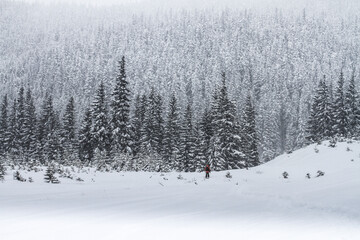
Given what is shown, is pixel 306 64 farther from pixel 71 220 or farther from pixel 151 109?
pixel 71 220

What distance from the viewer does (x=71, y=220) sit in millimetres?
6039

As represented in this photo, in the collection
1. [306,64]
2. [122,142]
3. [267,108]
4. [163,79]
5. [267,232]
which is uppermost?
[306,64]

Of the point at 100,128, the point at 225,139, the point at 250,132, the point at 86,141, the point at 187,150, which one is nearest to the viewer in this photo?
the point at 225,139

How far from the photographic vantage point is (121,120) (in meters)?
36.7

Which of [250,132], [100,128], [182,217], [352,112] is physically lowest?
[182,217]

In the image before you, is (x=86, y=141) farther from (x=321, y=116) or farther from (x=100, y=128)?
(x=321, y=116)

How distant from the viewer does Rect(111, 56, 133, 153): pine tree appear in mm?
35719

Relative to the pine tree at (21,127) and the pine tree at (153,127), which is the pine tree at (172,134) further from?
the pine tree at (21,127)

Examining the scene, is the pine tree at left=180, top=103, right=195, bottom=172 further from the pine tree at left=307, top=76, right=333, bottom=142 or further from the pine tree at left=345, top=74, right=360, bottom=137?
the pine tree at left=345, top=74, right=360, bottom=137

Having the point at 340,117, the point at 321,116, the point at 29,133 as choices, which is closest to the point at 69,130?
the point at 29,133

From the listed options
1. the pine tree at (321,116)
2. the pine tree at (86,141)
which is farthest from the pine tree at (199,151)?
the pine tree at (321,116)

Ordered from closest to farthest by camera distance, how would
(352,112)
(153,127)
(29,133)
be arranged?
(153,127), (352,112), (29,133)

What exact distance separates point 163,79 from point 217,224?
16345 centimetres

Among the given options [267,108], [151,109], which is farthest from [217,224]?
[267,108]
